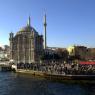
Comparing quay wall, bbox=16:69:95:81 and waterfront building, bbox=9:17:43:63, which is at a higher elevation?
waterfront building, bbox=9:17:43:63

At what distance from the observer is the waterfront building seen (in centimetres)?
16312

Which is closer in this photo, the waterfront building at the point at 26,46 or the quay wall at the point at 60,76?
the quay wall at the point at 60,76

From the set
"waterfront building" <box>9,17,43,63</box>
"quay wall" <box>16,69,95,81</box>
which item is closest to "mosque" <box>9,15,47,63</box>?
"waterfront building" <box>9,17,43,63</box>

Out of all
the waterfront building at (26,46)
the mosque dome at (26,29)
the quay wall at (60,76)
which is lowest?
the quay wall at (60,76)

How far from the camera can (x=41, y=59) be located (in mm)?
154000

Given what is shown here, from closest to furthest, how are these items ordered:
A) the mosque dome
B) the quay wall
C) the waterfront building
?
the quay wall
the waterfront building
the mosque dome

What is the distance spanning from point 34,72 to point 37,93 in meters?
44.1

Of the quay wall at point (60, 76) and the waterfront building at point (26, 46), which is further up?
the waterfront building at point (26, 46)

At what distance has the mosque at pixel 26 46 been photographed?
535ft

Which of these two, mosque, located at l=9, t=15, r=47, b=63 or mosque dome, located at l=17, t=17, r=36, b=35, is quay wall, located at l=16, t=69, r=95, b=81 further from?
mosque dome, located at l=17, t=17, r=36, b=35

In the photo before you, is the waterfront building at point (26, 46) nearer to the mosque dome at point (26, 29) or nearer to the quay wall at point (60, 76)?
the mosque dome at point (26, 29)

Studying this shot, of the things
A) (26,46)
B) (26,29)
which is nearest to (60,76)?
(26,46)

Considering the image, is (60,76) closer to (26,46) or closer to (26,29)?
(26,46)

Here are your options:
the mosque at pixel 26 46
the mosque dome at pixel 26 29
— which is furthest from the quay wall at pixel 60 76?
the mosque dome at pixel 26 29
